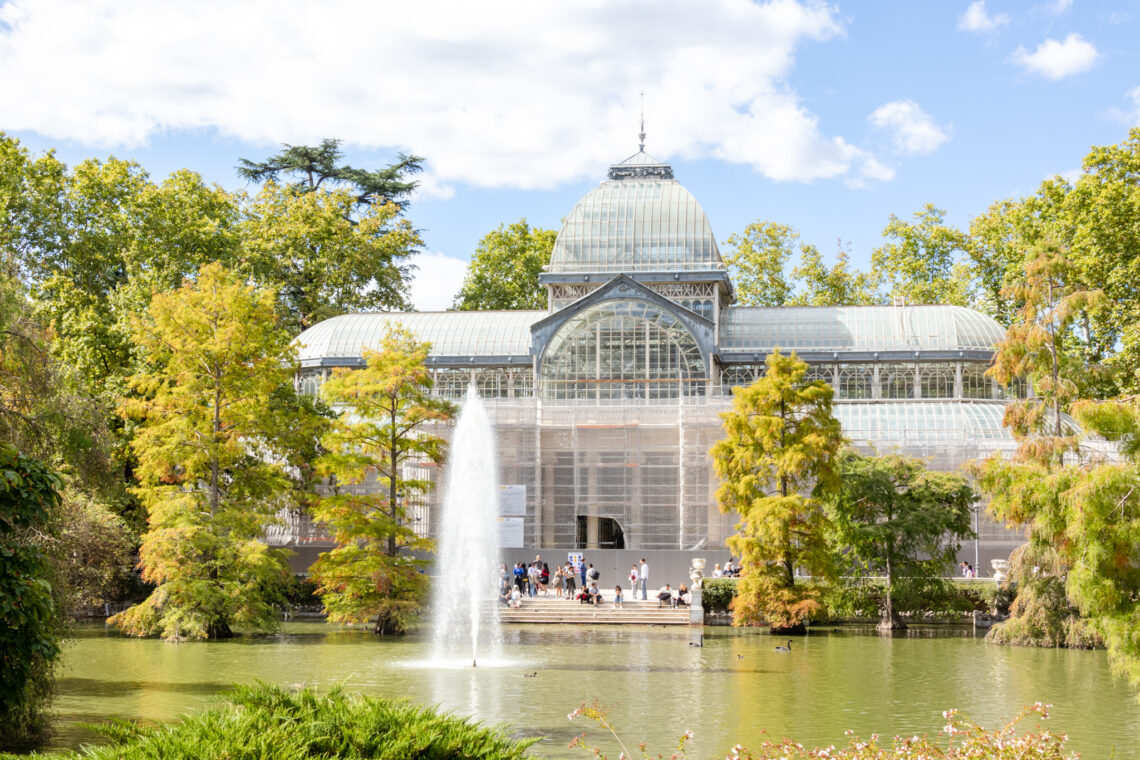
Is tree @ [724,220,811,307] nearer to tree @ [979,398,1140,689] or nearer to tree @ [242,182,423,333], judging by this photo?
tree @ [242,182,423,333]

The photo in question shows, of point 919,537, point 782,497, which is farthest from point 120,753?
point 919,537

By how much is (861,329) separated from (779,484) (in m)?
17.8

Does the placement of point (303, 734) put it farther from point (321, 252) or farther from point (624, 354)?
point (321, 252)

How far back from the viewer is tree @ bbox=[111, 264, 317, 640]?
→ 98.7 feet

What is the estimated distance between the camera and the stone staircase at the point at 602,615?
35.6 m

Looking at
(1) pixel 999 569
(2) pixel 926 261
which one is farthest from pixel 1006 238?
(1) pixel 999 569

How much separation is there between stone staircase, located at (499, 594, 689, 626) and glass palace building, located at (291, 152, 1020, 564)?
7.74m

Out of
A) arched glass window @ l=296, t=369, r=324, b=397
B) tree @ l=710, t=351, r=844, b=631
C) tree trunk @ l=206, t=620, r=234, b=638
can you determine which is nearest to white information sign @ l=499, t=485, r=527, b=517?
arched glass window @ l=296, t=369, r=324, b=397

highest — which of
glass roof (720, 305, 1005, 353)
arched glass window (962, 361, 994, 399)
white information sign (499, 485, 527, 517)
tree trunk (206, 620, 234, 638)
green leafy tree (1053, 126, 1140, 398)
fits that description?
green leafy tree (1053, 126, 1140, 398)

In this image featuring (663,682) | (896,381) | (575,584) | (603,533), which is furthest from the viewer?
(896,381)

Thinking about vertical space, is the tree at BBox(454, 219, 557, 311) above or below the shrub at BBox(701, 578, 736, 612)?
above

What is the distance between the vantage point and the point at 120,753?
820 cm

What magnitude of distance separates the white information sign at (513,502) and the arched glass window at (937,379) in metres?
17.1

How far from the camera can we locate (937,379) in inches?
1918
